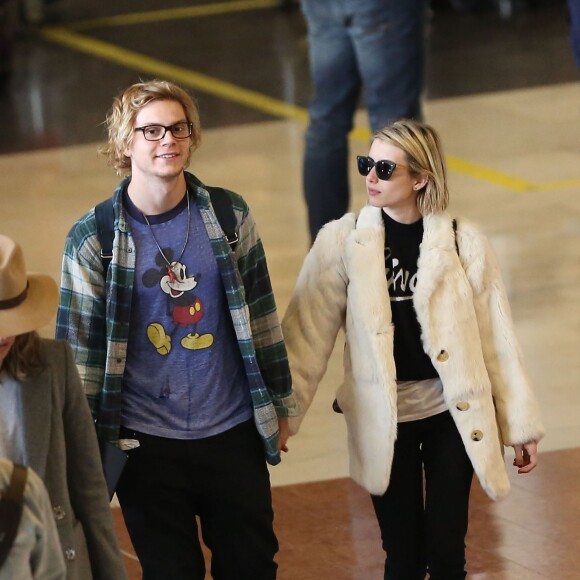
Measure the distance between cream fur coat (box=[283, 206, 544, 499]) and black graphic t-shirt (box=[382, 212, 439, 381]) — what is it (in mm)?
40

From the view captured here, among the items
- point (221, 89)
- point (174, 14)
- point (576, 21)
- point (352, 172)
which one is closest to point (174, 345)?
point (576, 21)

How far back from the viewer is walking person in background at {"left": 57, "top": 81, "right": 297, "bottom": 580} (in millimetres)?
3762

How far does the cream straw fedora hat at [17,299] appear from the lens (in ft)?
10.5

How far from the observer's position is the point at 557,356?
667 centimetres

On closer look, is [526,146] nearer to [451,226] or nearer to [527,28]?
[527,28]

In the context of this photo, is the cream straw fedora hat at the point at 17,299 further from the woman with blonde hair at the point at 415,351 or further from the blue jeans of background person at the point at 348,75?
the blue jeans of background person at the point at 348,75

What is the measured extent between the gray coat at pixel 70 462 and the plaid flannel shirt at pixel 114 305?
40 cm

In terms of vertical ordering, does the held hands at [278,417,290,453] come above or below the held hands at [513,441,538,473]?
above

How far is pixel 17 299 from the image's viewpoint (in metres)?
3.22

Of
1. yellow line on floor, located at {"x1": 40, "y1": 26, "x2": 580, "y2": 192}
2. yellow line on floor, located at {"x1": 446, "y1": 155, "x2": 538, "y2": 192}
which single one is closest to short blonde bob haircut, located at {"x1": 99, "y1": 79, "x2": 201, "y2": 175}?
yellow line on floor, located at {"x1": 40, "y1": 26, "x2": 580, "y2": 192}

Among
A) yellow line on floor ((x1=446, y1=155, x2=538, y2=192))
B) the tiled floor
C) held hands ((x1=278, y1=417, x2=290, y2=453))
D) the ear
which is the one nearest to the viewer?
held hands ((x1=278, y1=417, x2=290, y2=453))

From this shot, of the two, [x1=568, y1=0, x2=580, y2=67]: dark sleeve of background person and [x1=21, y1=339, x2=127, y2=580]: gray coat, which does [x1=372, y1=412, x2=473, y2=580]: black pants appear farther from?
[x1=568, y1=0, x2=580, y2=67]: dark sleeve of background person

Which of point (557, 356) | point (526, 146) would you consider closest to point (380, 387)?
point (557, 356)

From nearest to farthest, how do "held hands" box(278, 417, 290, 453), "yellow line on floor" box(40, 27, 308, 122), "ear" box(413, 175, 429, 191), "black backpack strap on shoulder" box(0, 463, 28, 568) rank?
"black backpack strap on shoulder" box(0, 463, 28, 568) → "held hands" box(278, 417, 290, 453) → "ear" box(413, 175, 429, 191) → "yellow line on floor" box(40, 27, 308, 122)
